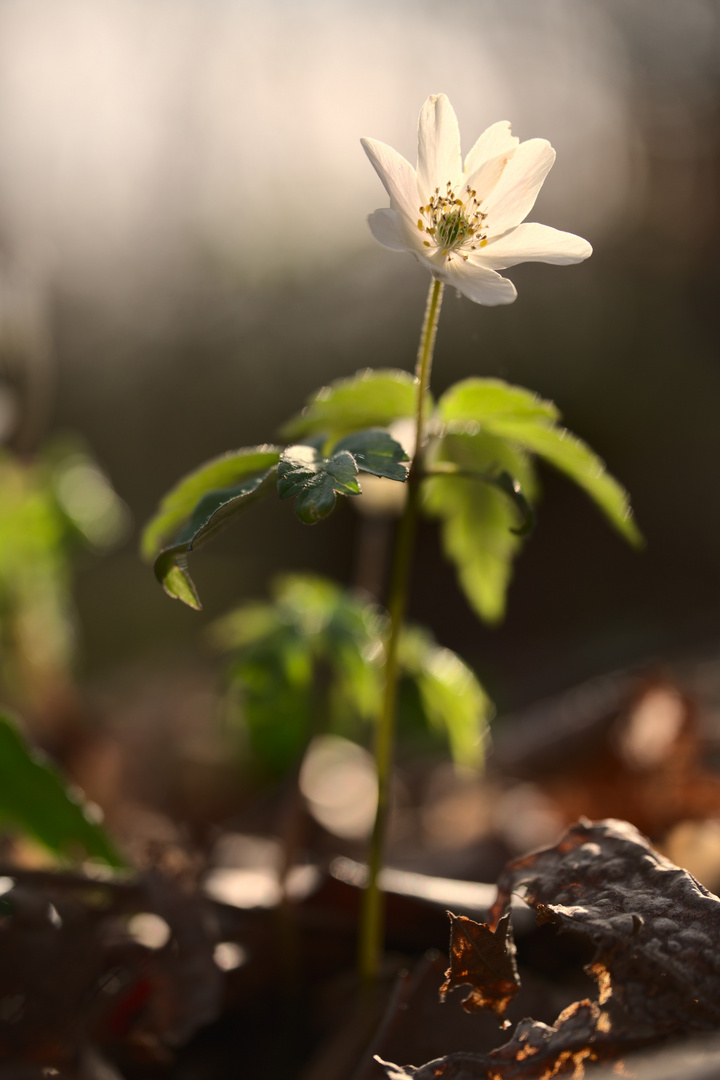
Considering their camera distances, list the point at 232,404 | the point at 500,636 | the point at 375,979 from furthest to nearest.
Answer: the point at 232,404
the point at 500,636
the point at 375,979

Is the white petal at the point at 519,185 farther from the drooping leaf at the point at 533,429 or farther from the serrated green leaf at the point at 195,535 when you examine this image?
the serrated green leaf at the point at 195,535

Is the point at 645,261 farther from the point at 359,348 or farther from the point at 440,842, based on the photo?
the point at 440,842

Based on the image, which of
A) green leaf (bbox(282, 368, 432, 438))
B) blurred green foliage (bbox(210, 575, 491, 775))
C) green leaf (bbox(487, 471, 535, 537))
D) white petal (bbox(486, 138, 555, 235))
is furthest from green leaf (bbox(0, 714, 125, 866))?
white petal (bbox(486, 138, 555, 235))

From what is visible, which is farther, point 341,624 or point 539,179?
point 341,624

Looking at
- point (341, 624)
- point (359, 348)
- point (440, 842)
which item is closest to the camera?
point (341, 624)

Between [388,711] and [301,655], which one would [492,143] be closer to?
[388,711]

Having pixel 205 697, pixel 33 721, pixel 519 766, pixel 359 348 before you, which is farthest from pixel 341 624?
pixel 359 348

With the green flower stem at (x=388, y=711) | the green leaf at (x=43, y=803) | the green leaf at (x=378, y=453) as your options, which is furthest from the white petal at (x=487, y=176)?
the green leaf at (x=43, y=803)
